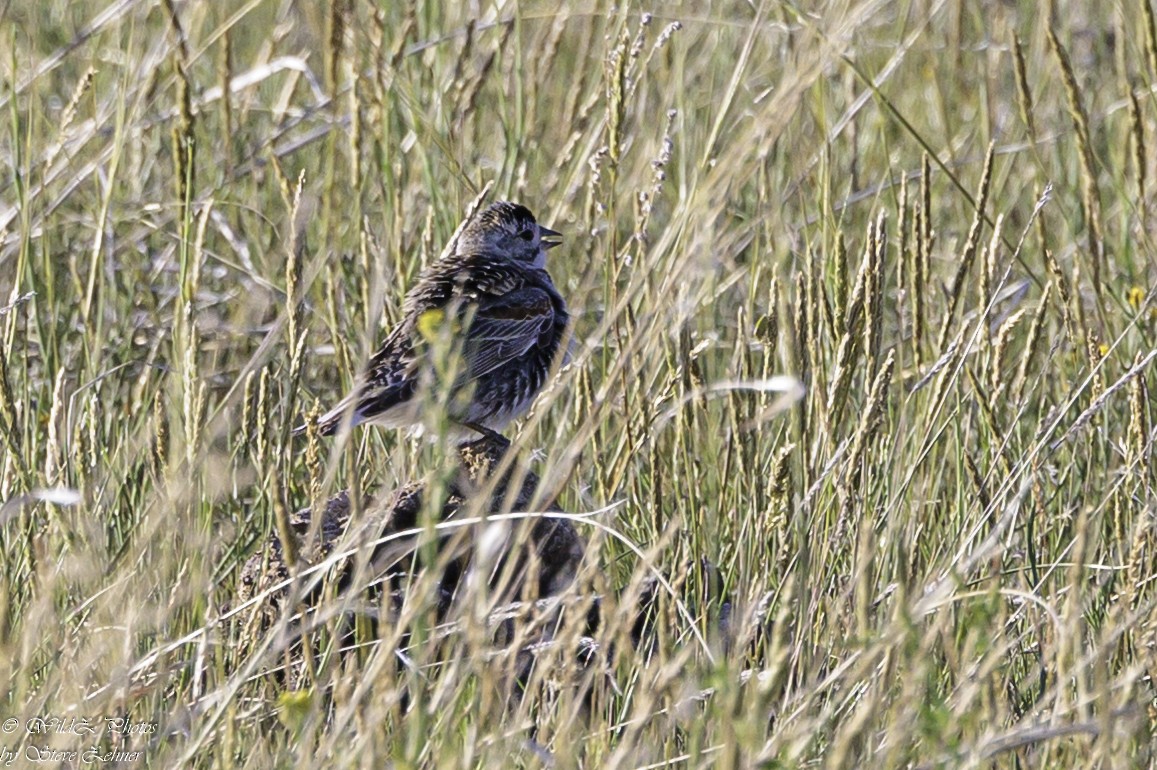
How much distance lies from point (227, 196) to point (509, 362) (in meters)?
1.32

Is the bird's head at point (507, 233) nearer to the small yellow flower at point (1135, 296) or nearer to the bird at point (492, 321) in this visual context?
the bird at point (492, 321)

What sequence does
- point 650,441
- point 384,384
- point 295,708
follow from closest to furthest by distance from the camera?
point 295,708, point 650,441, point 384,384

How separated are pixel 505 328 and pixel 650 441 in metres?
1.43

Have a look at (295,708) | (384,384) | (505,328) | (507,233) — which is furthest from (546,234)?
(295,708)

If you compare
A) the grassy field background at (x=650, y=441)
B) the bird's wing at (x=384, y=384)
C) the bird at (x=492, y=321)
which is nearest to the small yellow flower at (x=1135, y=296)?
the grassy field background at (x=650, y=441)

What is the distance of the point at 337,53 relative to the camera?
4121 mm

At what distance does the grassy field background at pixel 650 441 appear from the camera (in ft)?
8.55

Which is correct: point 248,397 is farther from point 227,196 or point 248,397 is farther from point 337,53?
point 227,196

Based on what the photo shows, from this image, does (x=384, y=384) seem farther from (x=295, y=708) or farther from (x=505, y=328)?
(x=295, y=708)

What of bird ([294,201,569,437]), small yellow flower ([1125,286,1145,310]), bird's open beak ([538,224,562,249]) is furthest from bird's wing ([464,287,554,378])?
small yellow flower ([1125,286,1145,310])

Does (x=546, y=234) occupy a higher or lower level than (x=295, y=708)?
higher

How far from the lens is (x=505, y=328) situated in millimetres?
4930

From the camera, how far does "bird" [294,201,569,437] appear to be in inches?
173

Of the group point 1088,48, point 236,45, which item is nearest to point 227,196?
point 236,45
